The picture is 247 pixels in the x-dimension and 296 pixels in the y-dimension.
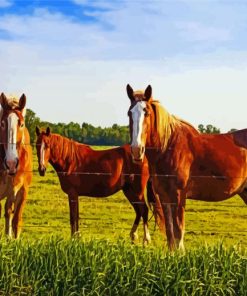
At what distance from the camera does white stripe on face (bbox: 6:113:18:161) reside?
22.3 feet

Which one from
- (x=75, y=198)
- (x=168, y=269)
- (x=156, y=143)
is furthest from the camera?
(x=75, y=198)

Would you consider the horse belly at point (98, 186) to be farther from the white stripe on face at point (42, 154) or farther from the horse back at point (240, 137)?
the horse back at point (240, 137)

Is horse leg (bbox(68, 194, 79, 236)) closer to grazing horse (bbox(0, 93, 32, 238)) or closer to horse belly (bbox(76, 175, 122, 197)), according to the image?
horse belly (bbox(76, 175, 122, 197))

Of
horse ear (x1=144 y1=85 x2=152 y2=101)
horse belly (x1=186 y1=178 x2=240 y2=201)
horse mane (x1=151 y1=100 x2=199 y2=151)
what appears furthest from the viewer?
horse belly (x1=186 y1=178 x2=240 y2=201)

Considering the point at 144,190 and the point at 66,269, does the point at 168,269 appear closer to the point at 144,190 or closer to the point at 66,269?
the point at 66,269

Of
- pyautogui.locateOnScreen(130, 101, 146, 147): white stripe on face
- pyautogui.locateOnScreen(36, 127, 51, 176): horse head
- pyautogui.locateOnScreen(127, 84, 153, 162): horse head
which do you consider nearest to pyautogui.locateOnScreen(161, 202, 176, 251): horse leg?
pyautogui.locateOnScreen(127, 84, 153, 162): horse head

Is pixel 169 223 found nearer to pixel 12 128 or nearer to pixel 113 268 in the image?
pixel 113 268

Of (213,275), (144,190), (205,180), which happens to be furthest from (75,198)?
(213,275)

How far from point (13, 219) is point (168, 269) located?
2584 mm

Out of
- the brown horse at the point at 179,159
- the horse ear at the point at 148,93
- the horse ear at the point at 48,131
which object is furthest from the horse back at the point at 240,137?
the horse ear at the point at 48,131

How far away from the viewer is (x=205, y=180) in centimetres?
742

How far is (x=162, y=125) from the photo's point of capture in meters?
6.80

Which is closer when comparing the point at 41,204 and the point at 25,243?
the point at 25,243

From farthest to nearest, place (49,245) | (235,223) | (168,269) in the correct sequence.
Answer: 1. (235,223)
2. (49,245)
3. (168,269)
